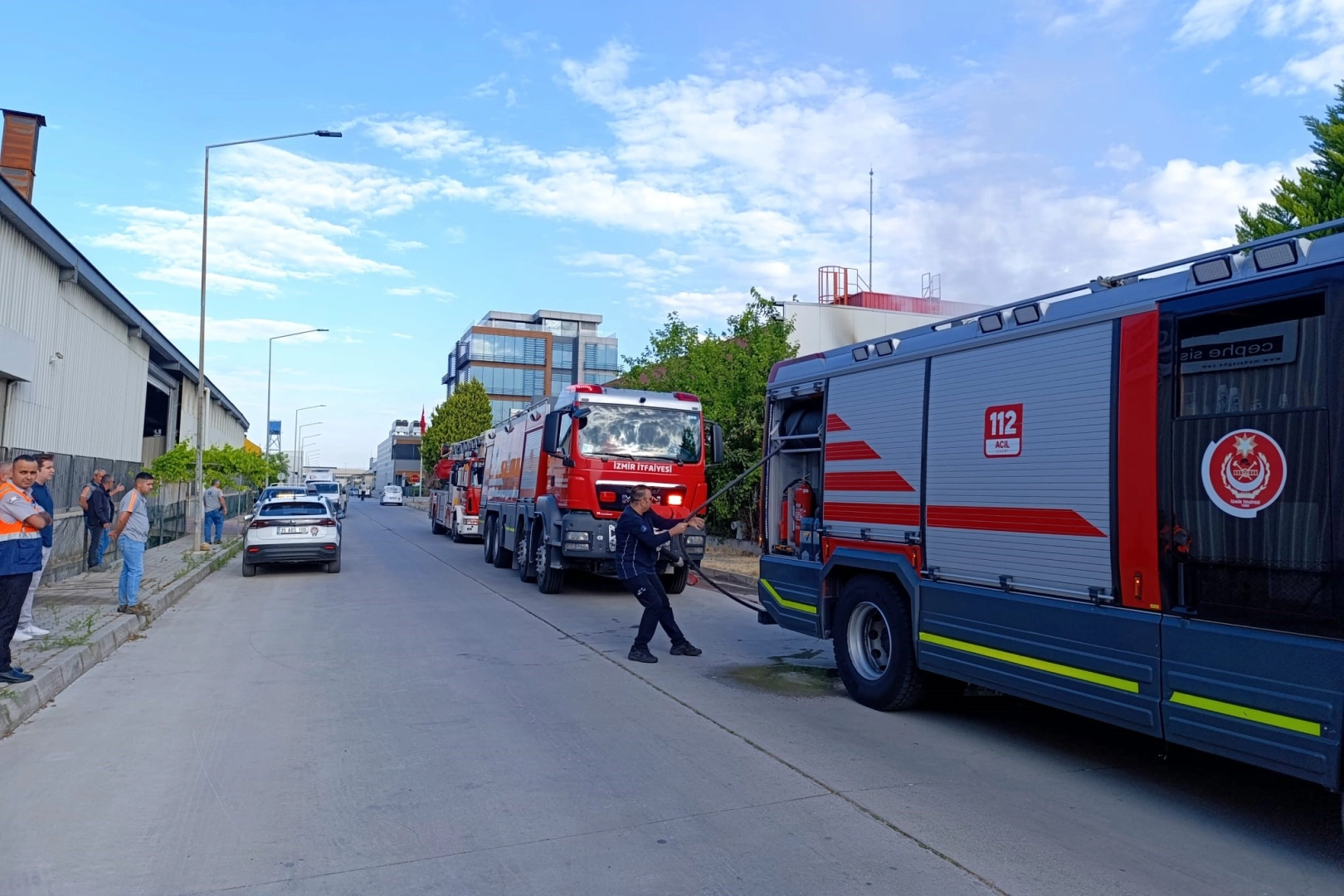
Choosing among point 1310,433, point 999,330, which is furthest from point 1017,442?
point 1310,433

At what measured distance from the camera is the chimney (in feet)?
76.1

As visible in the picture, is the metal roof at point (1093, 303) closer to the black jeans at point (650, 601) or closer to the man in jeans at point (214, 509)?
the black jeans at point (650, 601)

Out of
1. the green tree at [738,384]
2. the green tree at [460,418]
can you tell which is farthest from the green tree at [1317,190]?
the green tree at [460,418]

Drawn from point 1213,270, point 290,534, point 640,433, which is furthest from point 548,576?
point 1213,270

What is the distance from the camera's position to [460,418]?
69.9 meters

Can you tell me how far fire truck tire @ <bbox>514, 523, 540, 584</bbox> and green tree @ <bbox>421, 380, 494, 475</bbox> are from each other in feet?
169

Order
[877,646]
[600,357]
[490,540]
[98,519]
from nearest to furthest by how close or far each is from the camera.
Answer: [877,646]
[98,519]
[490,540]
[600,357]

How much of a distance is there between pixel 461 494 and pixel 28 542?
22.8 metres

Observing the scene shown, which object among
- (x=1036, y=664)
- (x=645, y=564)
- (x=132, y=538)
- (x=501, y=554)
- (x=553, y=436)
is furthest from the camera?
(x=501, y=554)

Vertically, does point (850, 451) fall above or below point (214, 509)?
above

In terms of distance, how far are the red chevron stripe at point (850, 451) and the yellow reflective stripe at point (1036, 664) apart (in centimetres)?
152

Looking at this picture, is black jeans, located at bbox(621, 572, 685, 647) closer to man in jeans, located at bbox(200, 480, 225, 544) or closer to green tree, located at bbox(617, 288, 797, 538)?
green tree, located at bbox(617, 288, 797, 538)

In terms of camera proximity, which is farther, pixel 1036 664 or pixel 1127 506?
pixel 1036 664

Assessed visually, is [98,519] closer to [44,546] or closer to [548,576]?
[548,576]
